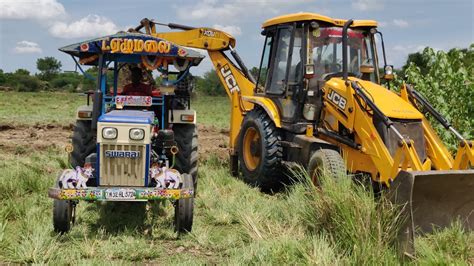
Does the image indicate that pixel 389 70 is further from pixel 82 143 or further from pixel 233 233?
pixel 82 143

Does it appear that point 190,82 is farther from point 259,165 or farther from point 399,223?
point 399,223

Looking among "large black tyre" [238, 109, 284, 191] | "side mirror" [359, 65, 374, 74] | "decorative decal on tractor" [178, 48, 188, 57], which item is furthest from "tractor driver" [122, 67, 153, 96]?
"side mirror" [359, 65, 374, 74]

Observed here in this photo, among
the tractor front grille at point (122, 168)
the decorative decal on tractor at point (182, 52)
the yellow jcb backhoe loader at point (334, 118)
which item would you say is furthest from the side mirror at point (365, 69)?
the tractor front grille at point (122, 168)

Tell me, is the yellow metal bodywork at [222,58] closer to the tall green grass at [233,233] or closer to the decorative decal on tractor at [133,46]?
the decorative decal on tractor at [133,46]

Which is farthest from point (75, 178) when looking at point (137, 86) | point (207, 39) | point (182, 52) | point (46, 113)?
point (46, 113)

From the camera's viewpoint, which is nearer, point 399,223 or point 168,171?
point 399,223

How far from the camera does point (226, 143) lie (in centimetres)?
1291

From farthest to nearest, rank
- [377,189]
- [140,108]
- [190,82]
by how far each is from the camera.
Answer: [190,82], [140,108], [377,189]

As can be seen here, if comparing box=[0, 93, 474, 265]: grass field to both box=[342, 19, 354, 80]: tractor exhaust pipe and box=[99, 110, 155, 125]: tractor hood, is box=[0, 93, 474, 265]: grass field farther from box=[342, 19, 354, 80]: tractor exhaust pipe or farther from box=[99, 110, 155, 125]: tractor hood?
box=[342, 19, 354, 80]: tractor exhaust pipe

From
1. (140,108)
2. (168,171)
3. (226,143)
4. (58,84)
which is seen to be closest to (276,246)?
(168,171)

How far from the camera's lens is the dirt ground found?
11.0 metres

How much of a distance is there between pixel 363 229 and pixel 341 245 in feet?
0.84

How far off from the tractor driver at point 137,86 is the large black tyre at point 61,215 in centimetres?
248

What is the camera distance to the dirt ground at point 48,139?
35.9 ft
